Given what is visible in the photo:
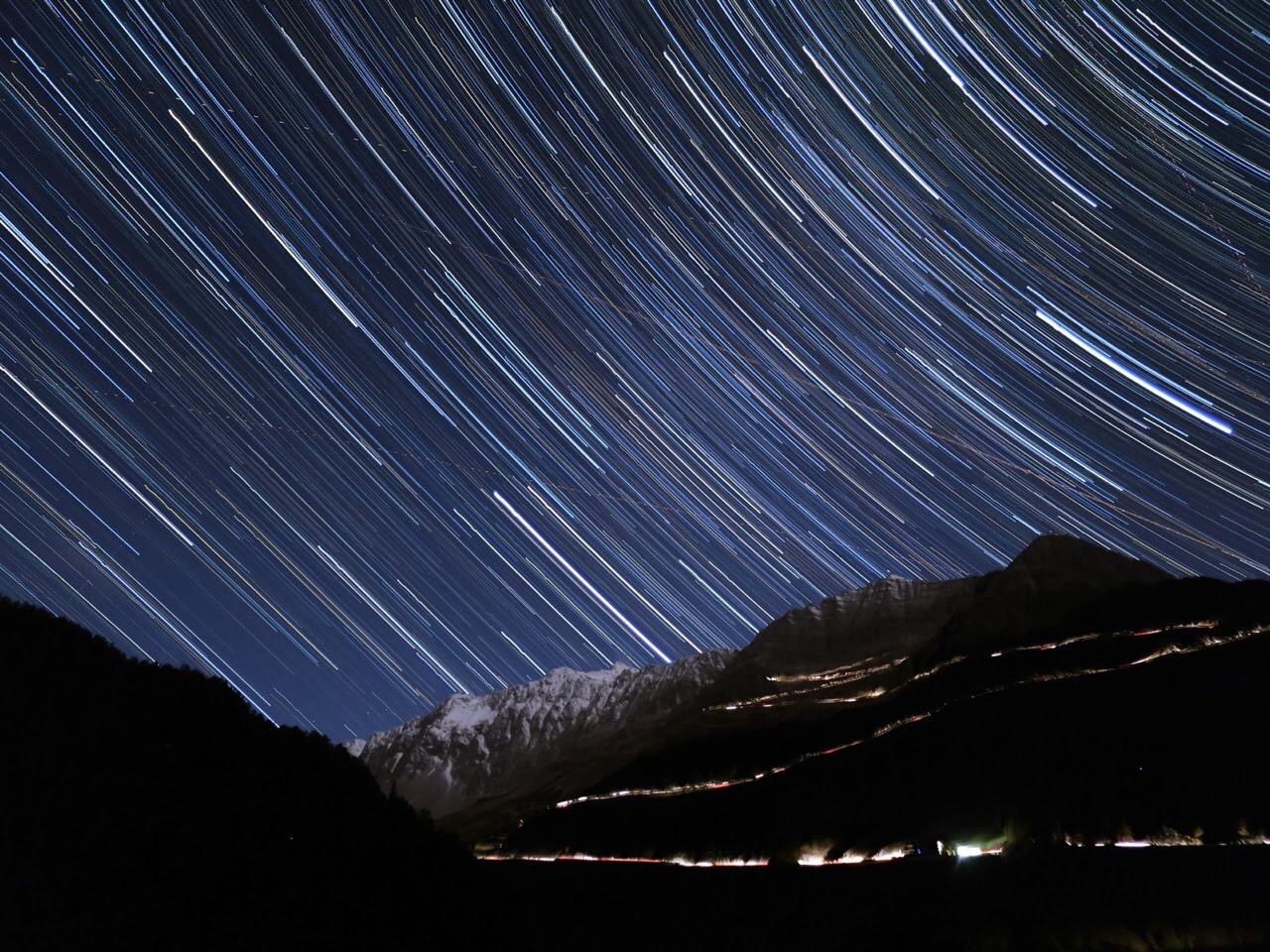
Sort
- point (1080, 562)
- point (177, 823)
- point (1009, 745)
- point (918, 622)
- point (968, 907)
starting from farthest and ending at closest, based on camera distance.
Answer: point (918, 622)
point (1080, 562)
point (1009, 745)
point (968, 907)
point (177, 823)

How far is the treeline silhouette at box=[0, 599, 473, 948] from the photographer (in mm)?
9359

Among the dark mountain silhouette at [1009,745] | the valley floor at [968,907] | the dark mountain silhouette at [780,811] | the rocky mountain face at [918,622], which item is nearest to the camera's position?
the dark mountain silhouette at [780,811]

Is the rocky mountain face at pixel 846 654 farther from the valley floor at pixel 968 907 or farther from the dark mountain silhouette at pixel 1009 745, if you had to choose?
the valley floor at pixel 968 907

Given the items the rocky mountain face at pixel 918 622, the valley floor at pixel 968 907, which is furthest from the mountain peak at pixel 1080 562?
the valley floor at pixel 968 907

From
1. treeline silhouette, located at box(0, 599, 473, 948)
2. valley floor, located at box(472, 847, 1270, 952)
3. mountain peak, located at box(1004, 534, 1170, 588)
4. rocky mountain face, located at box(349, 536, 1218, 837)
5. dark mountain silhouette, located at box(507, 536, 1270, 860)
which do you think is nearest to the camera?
treeline silhouette, located at box(0, 599, 473, 948)

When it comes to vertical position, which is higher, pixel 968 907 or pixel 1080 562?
pixel 1080 562

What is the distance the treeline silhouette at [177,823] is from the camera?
936 cm

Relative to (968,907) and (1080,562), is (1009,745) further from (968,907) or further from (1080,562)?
(1080,562)

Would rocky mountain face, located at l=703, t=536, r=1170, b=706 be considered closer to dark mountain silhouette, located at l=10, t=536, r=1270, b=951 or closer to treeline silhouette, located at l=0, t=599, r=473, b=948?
dark mountain silhouette, located at l=10, t=536, r=1270, b=951

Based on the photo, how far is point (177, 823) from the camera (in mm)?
11289

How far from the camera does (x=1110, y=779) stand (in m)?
37.1

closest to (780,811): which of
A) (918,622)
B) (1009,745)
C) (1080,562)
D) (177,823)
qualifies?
(1009,745)

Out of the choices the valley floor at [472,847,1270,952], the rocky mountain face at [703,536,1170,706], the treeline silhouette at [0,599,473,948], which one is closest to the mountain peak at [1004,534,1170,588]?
the rocky mountain face at [703,536,1170,706]

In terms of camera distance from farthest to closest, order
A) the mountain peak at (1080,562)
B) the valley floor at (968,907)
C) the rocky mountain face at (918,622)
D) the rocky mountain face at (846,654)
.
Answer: the mountain peak at (1080,562) < the rocky mountain face at (918,622) < the rocky mountain face at (846,654) < the valley floor at (968,907)
